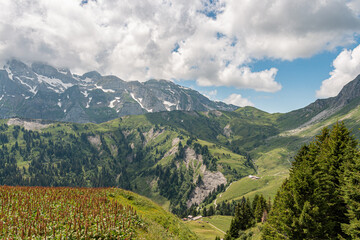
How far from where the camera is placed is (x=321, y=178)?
25.1m

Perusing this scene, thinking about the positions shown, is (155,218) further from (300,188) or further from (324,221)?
(324,221)

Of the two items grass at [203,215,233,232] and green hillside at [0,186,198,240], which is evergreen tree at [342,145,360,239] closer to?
green hillside at [0,186,198,240]

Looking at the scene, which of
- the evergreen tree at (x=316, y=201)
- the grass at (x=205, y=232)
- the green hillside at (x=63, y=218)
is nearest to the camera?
the green hillside at (x=63, y=218)

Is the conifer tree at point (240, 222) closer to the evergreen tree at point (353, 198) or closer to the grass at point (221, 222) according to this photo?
the evergreen tree at point (353, 198)

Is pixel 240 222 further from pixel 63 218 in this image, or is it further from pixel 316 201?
pixel 63 218

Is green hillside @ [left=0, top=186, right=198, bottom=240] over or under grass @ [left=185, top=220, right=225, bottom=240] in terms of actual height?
over

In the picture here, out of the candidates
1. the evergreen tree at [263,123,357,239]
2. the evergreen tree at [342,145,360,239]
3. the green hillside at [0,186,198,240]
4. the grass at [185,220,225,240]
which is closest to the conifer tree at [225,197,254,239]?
the grass at [185,220,225,240]

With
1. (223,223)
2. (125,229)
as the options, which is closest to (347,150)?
(125,229)

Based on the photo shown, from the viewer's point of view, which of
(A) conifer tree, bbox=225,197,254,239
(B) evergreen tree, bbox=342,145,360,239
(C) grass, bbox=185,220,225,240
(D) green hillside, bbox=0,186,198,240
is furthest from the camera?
(C) grass, bbox=185,220,225,240

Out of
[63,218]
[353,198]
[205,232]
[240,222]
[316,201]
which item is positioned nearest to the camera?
[63,218]

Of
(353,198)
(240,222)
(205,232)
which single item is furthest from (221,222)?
(353,198)

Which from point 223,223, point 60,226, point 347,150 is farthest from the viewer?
point 223,223

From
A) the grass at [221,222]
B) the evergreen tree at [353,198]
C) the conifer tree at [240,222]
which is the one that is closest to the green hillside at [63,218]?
the evergreen tree at [353,198]

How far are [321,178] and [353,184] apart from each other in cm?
310
